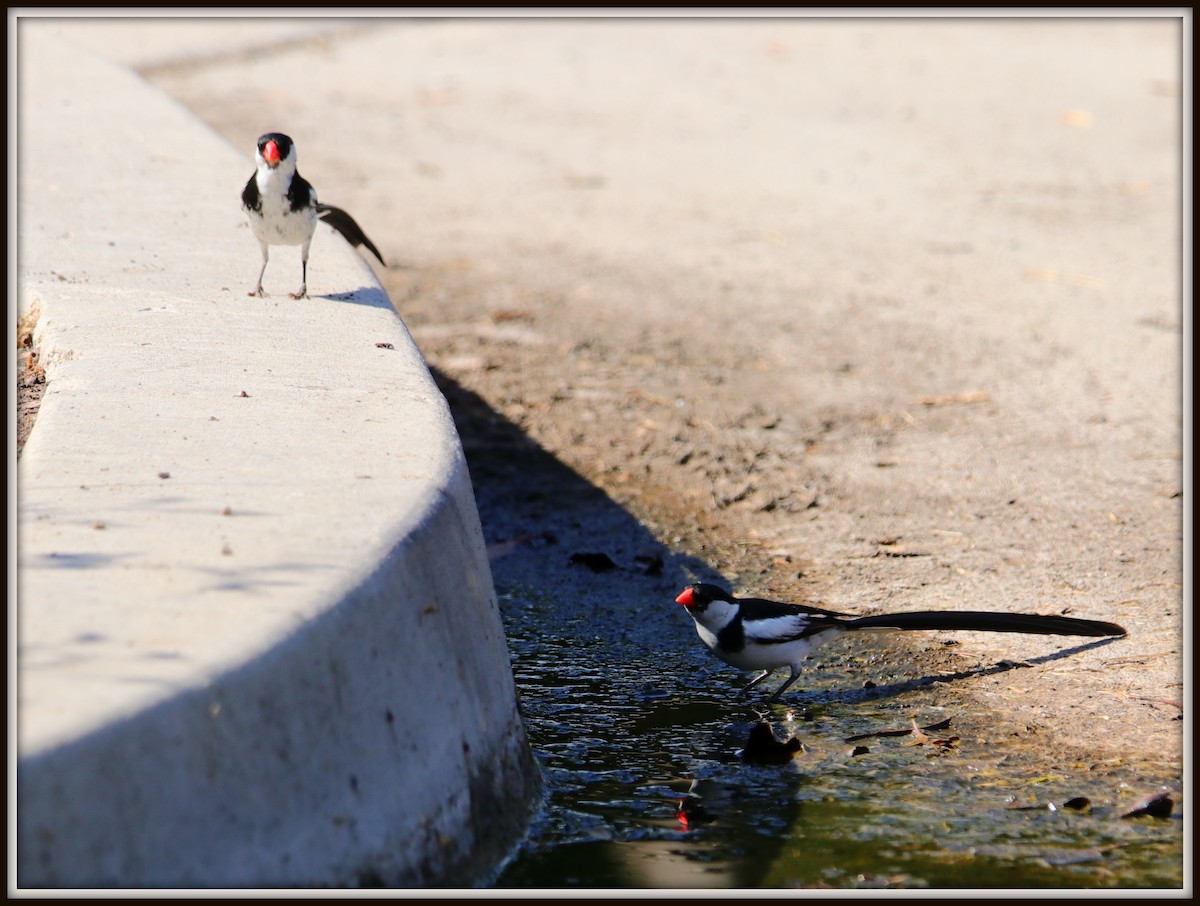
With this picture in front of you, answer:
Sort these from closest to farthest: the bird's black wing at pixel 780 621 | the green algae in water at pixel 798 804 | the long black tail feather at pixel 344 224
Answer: the green algae in water at pixel 798 804 < the bird's black wing at pixel 780 621 < the long black tail feather at pixel 344 224

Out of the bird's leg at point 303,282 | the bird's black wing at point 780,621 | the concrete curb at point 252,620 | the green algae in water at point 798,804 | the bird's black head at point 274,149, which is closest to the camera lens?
the concrete curb at point 252,620

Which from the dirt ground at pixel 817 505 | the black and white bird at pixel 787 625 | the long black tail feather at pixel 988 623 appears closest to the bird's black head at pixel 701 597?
the black and white bird at pixel 787 625

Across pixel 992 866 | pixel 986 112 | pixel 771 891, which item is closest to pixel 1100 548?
pixel 992 866

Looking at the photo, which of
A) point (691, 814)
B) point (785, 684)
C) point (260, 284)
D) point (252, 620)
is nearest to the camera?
point (252, 620)

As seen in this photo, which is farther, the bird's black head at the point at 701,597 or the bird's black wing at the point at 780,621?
the bird's black head at the point at 701,597

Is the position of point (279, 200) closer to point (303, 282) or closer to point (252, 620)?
point (303, 282)

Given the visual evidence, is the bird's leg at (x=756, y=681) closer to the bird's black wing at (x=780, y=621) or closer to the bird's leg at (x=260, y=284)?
the bird's black wing at (x=780, y=621)

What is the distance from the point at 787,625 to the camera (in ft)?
14.3

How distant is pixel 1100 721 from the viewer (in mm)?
4141

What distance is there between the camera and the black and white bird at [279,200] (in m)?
5.05

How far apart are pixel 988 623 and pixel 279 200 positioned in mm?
2796

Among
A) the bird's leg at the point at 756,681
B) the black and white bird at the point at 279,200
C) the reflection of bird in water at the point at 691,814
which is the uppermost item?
the black and white bird at the point at 279,200

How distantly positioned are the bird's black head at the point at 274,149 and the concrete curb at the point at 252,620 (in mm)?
573

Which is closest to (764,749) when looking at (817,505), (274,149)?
(817,505)
